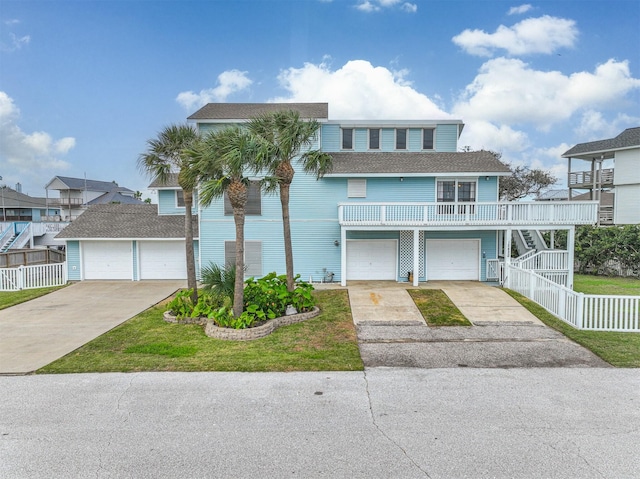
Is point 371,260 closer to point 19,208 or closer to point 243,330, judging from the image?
point 243,330

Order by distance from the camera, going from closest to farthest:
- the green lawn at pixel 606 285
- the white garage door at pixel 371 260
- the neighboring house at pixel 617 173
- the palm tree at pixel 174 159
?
the palm tree at pixel 174 159, the green lawn at pixel 606 285, the white garage door at pixel 371 260, the neighboring house at pixel 617 173

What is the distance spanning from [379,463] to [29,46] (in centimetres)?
2489

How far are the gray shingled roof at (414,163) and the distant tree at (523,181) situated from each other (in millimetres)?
16840

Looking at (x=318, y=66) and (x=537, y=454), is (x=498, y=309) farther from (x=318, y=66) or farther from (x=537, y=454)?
(x=318, y=66)

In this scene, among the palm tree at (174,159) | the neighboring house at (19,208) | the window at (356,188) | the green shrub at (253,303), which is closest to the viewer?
the green shrub at (253,303)

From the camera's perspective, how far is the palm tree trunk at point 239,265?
9.36 metres

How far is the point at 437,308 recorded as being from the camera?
11641 millimetres

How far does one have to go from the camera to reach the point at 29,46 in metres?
19.0

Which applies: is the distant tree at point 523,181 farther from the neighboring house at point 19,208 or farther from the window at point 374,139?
the neighboring house at point 19,208

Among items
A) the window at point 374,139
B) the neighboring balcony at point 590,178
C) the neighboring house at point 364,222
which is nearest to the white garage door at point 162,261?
the neighboring house at point 364,222

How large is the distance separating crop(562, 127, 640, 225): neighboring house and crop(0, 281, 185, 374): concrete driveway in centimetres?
2956

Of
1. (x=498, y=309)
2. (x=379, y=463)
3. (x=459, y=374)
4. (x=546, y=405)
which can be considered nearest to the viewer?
(x=379, y=463)

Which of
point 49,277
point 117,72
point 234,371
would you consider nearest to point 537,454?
point 234,371

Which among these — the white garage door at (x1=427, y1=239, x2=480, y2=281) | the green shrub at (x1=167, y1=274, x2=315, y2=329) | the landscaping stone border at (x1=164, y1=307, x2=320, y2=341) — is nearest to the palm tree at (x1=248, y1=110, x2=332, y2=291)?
the green shrub at (x1=167, y1=274, x2=315, y2=329)
